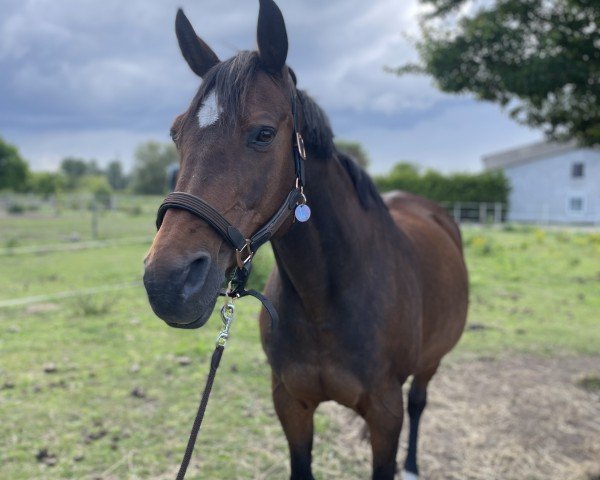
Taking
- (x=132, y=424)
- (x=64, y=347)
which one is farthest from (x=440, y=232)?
(x=64, y=347)

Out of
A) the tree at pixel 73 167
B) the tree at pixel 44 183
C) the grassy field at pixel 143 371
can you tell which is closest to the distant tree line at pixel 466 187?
the grassy field at pixel 143 371

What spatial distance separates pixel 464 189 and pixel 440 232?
29090 mm

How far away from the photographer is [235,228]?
1.51 m

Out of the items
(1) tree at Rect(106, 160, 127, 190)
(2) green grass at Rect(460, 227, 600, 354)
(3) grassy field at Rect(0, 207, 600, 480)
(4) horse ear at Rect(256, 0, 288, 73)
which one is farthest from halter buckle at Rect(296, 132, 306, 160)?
(1) tree at Rect(106, 160, 127, 190)

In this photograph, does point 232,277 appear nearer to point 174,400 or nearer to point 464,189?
point 174,400

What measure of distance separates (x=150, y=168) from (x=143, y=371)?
5445cm

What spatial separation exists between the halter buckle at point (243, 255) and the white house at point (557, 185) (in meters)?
34.2

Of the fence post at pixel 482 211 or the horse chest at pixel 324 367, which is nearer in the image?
the horse chest at pixel 324 367

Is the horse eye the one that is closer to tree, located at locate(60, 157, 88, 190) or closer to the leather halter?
the leather halter

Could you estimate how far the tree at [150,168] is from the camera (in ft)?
180

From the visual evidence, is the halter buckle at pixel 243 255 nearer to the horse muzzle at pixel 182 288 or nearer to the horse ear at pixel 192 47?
the horse muzzle at pixel 182 288

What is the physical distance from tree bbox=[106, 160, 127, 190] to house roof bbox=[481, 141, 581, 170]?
59676 millimetres

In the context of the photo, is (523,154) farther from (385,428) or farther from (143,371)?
(385,428)

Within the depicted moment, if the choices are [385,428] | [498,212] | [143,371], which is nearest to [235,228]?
[385,428]
